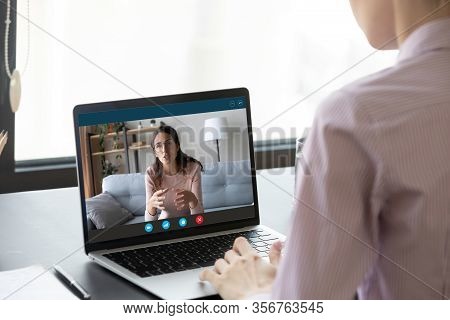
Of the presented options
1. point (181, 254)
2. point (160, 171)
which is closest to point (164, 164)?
point (160, 171)

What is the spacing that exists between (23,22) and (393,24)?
59.5 inches

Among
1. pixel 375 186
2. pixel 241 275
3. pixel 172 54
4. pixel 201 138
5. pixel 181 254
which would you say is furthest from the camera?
pixel 172 54

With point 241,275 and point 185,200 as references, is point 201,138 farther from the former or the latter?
point 241,275

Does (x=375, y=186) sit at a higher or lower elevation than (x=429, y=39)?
lower

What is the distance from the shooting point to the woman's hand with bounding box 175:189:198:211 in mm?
1198

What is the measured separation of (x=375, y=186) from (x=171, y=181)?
565 mm

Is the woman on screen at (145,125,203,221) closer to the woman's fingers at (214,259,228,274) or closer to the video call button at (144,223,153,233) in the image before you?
the video call button at (144,223,153,233)

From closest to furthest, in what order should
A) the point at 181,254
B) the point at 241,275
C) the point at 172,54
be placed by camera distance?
the point at 241,275, the point at 181,254, the point at 172,54

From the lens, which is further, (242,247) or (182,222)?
(182,222)

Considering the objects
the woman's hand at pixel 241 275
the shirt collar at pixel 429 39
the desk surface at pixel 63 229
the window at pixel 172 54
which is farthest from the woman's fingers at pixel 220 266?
the window at pixel 172 54

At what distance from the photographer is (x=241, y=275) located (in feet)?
3.07

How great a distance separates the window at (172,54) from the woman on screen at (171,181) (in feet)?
3.39

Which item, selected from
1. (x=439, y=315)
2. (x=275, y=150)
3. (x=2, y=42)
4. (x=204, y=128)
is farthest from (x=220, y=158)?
(x=275, y=150)

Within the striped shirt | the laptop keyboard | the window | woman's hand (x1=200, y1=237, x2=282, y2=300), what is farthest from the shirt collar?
the window
